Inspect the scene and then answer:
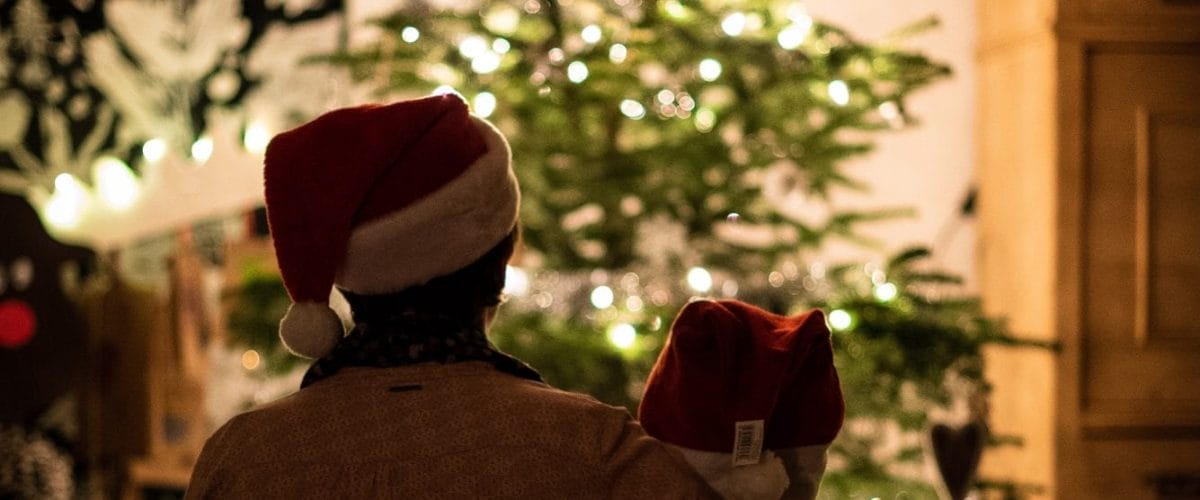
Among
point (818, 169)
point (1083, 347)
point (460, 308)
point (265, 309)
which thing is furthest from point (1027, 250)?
point (460, 308)

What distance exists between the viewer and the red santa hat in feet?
3.79

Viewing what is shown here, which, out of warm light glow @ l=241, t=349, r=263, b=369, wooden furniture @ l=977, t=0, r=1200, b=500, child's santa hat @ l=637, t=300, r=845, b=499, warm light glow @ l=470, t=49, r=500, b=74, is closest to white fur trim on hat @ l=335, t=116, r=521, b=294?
child's santa hat @ l=637, t=300, r=845, b=499

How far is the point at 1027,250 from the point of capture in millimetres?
3080

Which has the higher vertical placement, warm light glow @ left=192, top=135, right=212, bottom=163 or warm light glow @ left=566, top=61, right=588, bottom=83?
warm light glow @ left=566, top=61, right=588, bottom=83

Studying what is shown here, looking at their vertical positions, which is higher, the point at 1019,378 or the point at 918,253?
the point at 918,253

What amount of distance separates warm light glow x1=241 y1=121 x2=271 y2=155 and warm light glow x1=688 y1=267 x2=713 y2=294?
167 cm

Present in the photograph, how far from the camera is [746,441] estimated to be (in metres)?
1.12

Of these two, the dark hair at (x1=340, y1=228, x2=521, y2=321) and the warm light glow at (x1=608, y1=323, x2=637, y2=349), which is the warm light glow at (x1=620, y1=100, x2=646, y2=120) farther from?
the dark hair at (x1=340, y1=228, x2=521, y2=321)

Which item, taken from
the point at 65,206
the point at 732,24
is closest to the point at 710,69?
the point at 732,24

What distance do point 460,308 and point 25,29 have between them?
292 cm

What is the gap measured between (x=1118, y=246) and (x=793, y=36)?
100 cm

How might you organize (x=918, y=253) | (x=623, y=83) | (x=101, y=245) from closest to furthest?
(x=918, y=253), (x=623, y=83), (x=101, y=245)

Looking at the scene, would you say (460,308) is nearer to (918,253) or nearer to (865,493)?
(918,253)

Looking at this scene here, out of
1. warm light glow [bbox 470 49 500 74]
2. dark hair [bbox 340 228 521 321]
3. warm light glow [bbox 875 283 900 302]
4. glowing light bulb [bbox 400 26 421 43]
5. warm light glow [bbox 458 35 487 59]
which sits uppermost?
glowing light bulb [bbox 400 26 421 43]
